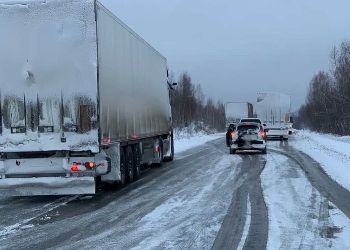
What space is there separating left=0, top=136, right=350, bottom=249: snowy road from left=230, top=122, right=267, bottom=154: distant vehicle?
38.3ft

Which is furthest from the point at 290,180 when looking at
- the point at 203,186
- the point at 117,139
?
the point at 117,139

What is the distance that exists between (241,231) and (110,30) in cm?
634

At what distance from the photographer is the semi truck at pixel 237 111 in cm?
5418

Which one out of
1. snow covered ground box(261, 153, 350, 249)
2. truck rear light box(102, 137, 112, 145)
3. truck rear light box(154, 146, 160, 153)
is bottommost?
snow covered ground box(261, 153, 350, 249)

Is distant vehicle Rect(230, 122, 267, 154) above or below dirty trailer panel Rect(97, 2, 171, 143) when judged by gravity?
below

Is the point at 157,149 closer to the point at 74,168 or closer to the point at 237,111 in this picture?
the point at 74,168

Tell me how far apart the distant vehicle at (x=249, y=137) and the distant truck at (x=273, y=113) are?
766 inches

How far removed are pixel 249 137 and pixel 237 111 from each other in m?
26.5

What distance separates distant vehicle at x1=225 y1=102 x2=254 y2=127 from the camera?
54.2 m

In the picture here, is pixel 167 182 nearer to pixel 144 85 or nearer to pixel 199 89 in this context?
pixel 144 85

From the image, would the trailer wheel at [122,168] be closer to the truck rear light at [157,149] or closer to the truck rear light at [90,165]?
the truck rear light at [90,165]

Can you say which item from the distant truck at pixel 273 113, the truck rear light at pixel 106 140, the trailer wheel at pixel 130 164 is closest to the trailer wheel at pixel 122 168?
the trailer wheel at pixel 130 164

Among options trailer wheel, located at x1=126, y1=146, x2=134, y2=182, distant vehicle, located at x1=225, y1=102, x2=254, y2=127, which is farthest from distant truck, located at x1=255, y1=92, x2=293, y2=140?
trailer wheel, located at x1=126, y1=146, x2=134, y2=182

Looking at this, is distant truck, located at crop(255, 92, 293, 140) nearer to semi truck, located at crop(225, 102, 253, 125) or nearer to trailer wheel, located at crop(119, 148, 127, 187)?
semi truck, located at crop(225, 102, 253, 125)
